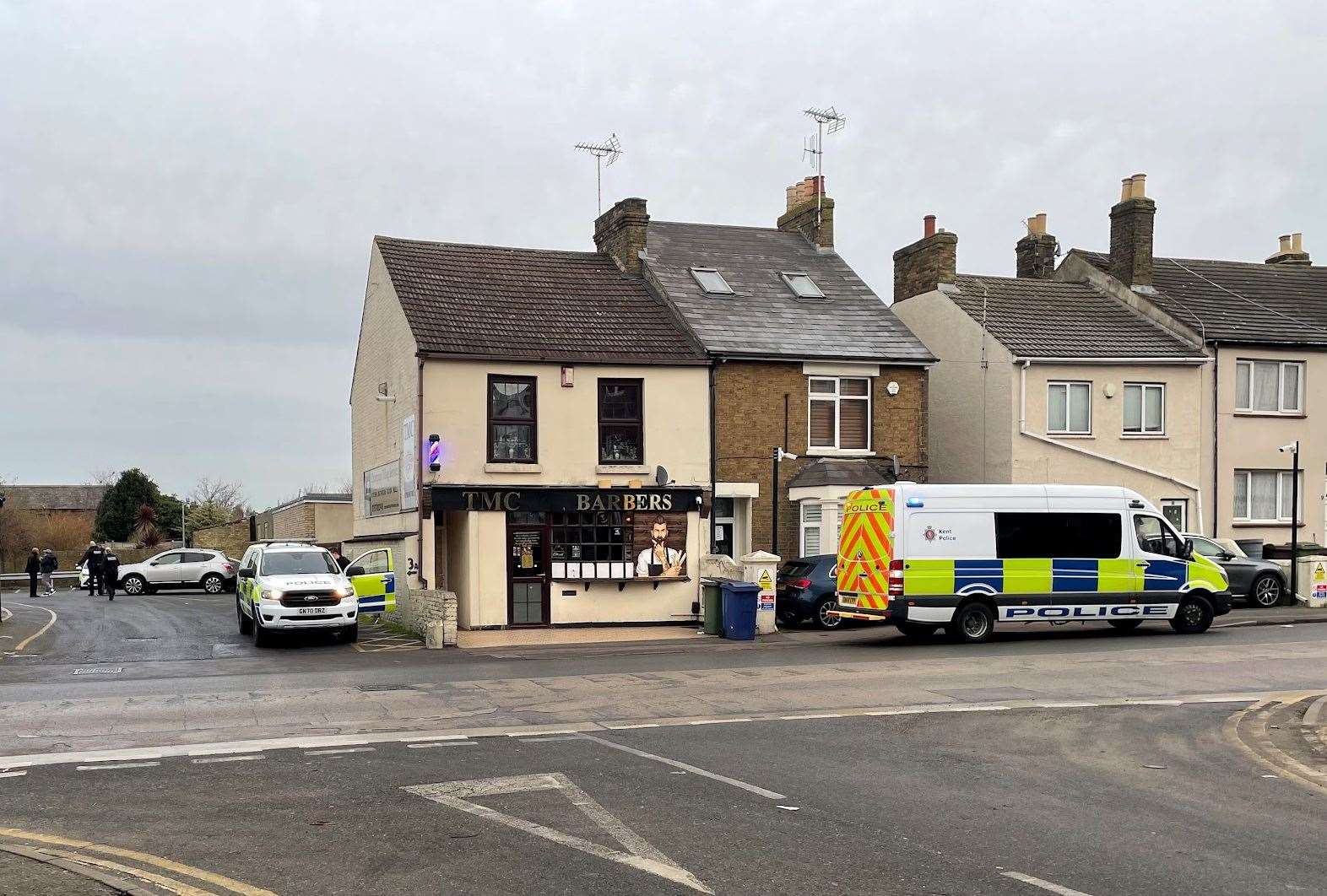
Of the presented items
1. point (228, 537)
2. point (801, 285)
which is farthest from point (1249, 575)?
point (228, 537)

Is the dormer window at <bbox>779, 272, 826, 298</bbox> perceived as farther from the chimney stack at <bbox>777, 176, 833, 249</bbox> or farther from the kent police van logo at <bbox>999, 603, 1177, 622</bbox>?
the kent police van logo at <bbox>999, 603, 1177, 622</bbox>

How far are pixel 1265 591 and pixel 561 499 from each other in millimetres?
15589

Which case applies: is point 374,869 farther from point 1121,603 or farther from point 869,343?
point 869,343

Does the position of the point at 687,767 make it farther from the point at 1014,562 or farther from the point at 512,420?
the point at 512,420

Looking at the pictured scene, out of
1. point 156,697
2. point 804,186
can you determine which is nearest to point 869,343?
point 804,186

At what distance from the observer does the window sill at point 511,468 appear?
2573cm

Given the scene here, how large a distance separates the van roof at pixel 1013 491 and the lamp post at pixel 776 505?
5.10 metres

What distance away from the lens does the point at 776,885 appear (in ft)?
23.1

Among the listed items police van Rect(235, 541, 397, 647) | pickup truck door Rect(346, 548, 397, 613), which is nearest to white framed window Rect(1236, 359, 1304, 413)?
pickup truck door Rect(346, 548, 397, 613)

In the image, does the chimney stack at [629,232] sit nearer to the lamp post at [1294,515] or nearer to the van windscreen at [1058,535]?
the van windscreen at [1058,535]

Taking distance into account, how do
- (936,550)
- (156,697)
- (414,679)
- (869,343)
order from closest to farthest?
(156,697) → (414,679) → (936,550) → (869,343)

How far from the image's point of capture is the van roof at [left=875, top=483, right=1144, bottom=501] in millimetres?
21891

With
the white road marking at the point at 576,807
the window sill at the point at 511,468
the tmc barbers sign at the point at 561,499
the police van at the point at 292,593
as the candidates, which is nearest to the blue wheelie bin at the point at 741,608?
the tmc barbers sign at the point at 561,499

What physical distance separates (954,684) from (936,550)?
5.71 meters
